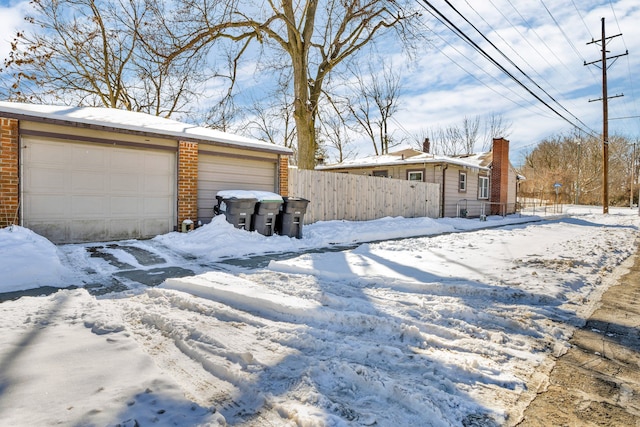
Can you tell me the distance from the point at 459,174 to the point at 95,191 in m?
17.8

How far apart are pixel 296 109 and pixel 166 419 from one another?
13.6 m

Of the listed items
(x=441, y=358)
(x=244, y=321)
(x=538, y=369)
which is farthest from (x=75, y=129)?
(x=538, y=369)

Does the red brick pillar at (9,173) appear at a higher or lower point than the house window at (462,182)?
lower

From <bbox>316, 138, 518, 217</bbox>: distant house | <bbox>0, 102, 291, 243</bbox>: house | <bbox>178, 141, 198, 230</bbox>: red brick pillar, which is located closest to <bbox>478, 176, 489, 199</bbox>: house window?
<bbox>316, 138, 518, 217</bbox>: distant house

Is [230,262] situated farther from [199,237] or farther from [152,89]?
[152,89]

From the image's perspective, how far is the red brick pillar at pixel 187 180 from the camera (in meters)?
8.70

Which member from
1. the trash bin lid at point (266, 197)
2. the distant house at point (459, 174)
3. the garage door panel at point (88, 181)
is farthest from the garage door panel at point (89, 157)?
the distant house at point (459, 174)

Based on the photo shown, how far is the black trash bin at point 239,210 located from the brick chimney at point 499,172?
61.9 feet

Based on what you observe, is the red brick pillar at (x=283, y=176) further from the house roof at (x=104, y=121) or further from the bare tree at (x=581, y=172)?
the bare tree at (x=581, y=172)

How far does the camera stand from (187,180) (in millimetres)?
8812

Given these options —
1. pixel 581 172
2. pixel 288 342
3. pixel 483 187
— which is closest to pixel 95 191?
pixel 288 342

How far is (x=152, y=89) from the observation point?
20.6m

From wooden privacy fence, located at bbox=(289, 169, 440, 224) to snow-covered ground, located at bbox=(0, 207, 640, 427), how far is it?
624cm

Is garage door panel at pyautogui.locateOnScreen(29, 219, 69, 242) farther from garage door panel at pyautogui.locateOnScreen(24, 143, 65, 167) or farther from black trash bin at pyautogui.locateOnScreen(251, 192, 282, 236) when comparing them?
black trash bin at pyautogui.locateOnScreen(251, 192, 282, 236)
